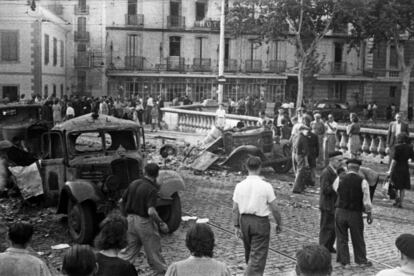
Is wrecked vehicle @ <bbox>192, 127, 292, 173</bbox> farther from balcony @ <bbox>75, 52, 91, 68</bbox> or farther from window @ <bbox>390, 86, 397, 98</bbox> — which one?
window @ <bbox>390, 86, 397, 98</bbox>

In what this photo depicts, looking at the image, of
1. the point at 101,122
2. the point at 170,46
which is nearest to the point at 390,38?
the point at 170,46

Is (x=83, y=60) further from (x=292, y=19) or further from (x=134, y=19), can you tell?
(x=292, y=19)

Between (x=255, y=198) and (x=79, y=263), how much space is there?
3476 mm

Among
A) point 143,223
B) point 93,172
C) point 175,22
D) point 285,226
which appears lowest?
point 285,226

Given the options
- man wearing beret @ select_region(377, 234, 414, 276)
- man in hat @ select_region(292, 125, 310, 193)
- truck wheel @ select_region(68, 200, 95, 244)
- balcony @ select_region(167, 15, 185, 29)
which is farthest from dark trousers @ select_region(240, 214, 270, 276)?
balcony @ select_region(167, 15, 185, 29)

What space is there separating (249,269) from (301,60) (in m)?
29.1

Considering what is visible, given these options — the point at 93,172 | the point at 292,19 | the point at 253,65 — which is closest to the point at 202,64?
the point at 253,65

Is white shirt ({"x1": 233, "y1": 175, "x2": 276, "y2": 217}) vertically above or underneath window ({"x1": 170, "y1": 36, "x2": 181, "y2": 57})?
underneath

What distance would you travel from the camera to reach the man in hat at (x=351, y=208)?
9117 millimetres

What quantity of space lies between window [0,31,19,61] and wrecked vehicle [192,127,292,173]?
23.7 m

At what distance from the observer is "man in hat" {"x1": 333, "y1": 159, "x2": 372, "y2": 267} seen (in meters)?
9.12

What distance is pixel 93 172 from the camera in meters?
11.1

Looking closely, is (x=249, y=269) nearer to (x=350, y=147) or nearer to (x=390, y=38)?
(x=350, y=147)

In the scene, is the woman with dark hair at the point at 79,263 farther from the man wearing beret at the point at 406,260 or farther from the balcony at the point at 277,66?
the balcony at the point at 277,66
